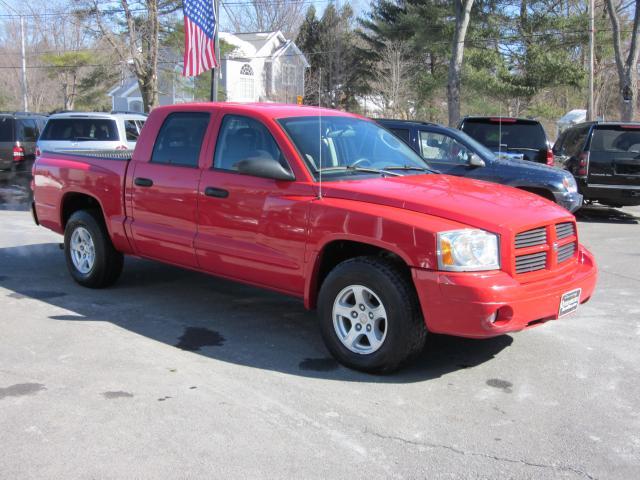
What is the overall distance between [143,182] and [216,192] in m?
0.99

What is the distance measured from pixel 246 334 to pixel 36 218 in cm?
349

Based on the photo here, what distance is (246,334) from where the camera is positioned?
221 inches

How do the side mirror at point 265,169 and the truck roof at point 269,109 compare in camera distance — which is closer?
the side mirror at point 265,169

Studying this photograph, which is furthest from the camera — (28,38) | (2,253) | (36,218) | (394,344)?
(28,38)

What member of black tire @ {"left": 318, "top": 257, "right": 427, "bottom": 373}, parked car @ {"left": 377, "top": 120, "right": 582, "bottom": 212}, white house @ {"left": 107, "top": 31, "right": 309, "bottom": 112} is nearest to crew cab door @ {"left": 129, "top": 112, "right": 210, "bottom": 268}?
black tire @ {"left": 318, "top": 257, "right": 427, "bottom": 373}

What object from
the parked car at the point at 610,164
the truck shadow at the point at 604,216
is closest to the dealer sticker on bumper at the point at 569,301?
the parked car at the point at 610,164

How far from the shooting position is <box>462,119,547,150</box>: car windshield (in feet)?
44.2

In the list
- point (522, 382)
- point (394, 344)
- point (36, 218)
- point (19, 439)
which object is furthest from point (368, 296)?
point (36, 218)

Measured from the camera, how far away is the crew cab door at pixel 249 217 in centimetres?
504

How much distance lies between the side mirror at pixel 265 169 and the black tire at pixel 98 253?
2.33 metres

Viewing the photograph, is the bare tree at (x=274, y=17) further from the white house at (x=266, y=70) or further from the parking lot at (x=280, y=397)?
the parking lot at (x=280, y=397)

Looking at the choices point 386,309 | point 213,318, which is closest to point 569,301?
point 386,309

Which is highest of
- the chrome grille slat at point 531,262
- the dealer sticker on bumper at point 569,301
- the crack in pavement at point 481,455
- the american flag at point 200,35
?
the american flag at point 200,35

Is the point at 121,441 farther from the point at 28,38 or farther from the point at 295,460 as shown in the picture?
the point at 28,38
